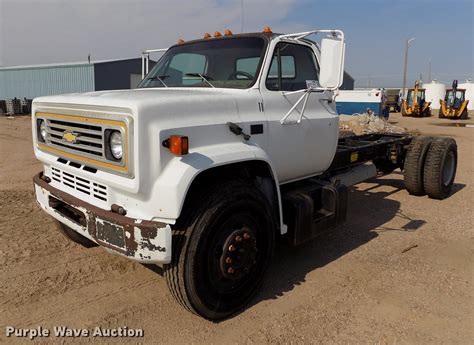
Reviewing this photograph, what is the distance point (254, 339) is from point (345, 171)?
324cm

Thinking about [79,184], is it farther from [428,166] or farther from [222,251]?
[428,166]

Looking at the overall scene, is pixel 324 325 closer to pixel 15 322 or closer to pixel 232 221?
pixel 232 221

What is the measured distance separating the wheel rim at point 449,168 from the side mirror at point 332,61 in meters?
4.37

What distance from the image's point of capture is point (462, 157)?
11.8m

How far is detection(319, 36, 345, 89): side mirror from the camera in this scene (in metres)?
3.50

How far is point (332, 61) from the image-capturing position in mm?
3527

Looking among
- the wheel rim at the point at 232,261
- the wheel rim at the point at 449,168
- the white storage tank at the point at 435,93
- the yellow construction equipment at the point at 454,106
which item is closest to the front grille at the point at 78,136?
the wheel rim at the point at 232,261

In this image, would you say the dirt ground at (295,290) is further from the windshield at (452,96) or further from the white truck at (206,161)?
the windshield at (452,96)

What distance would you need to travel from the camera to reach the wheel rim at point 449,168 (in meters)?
7.11

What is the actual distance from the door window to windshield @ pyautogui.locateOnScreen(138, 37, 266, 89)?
0.18 m

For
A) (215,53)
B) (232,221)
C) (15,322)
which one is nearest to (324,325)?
(232,221)

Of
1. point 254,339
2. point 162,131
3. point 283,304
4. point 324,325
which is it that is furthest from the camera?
point 283,304

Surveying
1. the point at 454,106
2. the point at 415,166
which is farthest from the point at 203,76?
the point at 454,106

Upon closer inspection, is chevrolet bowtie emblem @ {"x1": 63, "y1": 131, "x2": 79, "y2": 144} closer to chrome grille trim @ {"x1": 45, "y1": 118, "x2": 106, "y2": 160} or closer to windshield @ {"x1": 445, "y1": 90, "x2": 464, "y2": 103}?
chrome grille trim @ {"x1": 45, "y1": 118, "x2": 106, "y2": 160}
